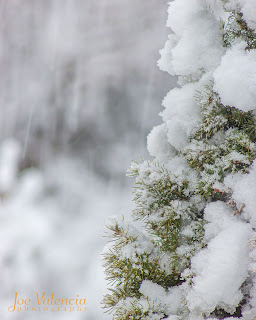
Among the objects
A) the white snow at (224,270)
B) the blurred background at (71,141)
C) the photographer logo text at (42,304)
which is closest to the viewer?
A: the white snow at (224,270)

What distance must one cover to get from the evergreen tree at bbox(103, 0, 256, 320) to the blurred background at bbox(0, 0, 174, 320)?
2105mm

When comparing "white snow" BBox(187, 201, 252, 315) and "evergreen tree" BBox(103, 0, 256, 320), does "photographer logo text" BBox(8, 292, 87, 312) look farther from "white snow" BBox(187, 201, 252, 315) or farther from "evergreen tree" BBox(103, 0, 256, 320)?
"white snow" BBox(187, 201, 252, 315)

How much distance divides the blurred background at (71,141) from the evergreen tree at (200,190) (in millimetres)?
2105

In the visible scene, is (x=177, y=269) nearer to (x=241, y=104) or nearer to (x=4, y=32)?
(x=241, y=104)

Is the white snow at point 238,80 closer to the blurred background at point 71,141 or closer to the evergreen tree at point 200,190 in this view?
the evergreen tree at point 200,190

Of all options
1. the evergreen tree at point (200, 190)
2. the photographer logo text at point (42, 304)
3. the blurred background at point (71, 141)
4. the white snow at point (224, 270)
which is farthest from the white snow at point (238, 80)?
the photographer logo text at point (42, 304)

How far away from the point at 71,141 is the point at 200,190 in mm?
3122

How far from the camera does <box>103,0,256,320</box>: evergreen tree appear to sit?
60 centimetres

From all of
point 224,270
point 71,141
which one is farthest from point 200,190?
point 71,141

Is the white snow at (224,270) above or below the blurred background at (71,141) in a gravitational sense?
below

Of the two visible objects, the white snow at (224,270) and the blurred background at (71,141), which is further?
the blurred background at (71,141)

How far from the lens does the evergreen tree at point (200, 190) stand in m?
0.60

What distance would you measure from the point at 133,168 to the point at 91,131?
2872mm

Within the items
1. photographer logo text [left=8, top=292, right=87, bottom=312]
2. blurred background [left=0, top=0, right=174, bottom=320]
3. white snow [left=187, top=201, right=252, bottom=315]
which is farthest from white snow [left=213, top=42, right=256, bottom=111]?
photographer logo text [left=8, top=292, right=87, bottom=312]
